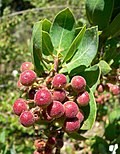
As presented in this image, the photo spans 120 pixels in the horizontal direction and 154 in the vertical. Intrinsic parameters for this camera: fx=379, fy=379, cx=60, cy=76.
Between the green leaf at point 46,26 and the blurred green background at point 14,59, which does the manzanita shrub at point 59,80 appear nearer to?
the green leaf at point 46,26

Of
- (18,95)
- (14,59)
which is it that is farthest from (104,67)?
(14,59)

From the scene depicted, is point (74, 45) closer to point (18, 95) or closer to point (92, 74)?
point (92, 74)

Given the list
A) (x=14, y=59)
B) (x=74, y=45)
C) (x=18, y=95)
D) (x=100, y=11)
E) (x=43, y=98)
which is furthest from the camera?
(x=14, y=59)

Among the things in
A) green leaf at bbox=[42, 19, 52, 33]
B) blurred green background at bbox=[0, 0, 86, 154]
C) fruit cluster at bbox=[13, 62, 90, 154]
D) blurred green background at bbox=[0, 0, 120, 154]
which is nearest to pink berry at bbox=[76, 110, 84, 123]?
fruit cluster at bbox=[13, 62, 90, 154]

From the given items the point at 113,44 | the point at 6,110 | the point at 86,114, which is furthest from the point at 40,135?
the point at 6,110

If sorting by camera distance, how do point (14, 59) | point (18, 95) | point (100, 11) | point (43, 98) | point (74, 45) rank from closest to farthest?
1. point (43, 98)
2. point (74, 45)
3. point (100, 11)
4. point (18, 95)
5. point (14, 59)

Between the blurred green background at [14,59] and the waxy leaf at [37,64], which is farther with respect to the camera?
the blurred green background at [14,59]

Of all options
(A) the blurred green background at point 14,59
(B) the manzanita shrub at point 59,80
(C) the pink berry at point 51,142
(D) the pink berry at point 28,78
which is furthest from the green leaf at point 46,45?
(A) the blurred green background at point 14,59

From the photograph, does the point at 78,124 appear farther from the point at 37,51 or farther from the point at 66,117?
the point at 37,51
